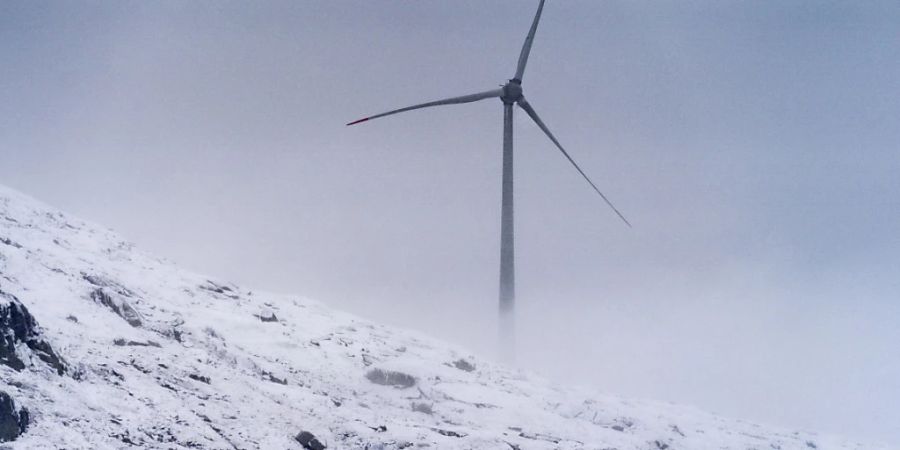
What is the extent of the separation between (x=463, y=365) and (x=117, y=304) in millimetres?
26425

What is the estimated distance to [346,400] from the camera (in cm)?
3716

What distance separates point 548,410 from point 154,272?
107ft

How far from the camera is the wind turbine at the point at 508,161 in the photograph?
64.6 m

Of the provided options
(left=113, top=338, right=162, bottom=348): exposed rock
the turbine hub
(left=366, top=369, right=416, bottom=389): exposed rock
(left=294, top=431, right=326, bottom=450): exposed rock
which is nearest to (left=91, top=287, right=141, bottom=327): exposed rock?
(left=113, top=338, right=162, bottom=348): exposed rock

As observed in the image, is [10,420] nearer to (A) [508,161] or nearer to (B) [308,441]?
(B) [308,441]

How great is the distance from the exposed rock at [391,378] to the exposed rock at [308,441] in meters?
16.0

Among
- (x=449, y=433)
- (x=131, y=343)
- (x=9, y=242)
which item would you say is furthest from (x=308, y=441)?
(x=9, y=242)

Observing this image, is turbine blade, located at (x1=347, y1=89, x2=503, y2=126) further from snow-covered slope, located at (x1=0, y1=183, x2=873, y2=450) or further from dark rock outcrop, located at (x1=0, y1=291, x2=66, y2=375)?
dark rock outcrop, located at (x1=0, y1=291, x2=66, y2=375)

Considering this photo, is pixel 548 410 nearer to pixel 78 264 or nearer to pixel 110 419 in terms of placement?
pixel 110 419

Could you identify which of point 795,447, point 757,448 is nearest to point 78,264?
point 757,448

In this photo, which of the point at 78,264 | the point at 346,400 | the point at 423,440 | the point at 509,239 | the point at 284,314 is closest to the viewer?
the point at 423,440

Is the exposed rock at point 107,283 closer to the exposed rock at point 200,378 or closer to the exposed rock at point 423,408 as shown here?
the exposed rock at point 200,378

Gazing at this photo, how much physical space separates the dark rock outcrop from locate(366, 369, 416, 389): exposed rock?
22.0 m

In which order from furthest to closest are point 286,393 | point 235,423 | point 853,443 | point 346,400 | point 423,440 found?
point 853,443 < point 346,400 < point 286,393 < point 423,440 < point 235,423
